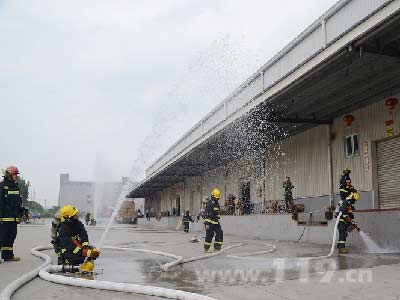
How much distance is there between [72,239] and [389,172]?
1055cm

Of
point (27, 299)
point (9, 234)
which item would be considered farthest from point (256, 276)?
point (9, 234)

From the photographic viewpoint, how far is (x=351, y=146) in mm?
15438

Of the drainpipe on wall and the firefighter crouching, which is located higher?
the drainpipe on wall

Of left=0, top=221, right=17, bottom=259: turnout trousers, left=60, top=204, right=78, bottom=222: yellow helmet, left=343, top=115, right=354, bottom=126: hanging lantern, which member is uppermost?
left=343, top=115, right=354, bottom=126: hanging lantern

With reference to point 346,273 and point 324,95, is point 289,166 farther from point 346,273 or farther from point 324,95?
point 346,273

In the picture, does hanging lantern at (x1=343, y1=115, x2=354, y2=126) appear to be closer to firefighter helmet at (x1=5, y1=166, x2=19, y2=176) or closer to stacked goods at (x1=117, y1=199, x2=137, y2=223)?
firefighter helmet at (x1=5, y1=166, x2=19, y2=176)

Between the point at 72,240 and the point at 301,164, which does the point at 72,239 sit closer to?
the point at 72,240

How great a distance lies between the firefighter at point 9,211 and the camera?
8.37m

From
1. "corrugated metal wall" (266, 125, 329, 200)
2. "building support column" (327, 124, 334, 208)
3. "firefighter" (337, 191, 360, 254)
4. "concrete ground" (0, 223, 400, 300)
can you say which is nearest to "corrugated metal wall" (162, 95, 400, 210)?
"corrugated metal wall" (266, 125, 329, 200)

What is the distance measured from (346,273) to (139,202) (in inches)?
3134

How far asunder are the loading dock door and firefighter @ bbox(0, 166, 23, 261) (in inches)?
424

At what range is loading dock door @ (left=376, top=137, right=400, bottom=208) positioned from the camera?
44.1ft

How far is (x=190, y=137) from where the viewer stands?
21.9m

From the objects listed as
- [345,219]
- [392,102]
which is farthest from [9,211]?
[392,102]
